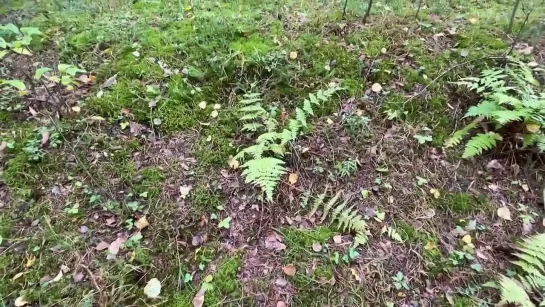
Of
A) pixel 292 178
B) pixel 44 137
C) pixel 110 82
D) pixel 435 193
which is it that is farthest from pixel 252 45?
pixel 435 193

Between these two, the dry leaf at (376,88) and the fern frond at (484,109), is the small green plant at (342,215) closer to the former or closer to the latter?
the dry leaf at (376,88)

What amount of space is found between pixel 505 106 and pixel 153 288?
11.6 feet

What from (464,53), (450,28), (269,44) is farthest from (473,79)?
(269,44)

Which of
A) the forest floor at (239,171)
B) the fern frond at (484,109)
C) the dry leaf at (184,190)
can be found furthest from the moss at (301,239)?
the fern frond at (484,109)

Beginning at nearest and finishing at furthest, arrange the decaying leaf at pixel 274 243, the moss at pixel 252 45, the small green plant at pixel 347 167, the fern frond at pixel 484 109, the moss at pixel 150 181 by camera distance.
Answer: the decaying leaf at pixel 274 243
the moss at pixel 150 181
the small green plant at pixel 347 167
the fern frond at pixel 484 109
the moss at pixel 252 45

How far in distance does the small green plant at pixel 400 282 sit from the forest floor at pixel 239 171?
0.03 feet

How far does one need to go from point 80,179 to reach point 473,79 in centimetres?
385

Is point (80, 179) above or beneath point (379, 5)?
beneath

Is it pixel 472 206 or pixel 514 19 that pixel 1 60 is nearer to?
pixel 472 206

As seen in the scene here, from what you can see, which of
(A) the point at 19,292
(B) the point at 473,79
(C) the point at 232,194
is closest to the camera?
(A) the point at 19,292

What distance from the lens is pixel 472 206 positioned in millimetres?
3459

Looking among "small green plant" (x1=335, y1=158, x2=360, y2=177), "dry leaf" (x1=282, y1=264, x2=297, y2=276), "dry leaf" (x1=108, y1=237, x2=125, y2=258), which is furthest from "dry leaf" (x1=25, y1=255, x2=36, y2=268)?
"small green plant" (x1=335, y1=158, x2=360, y2=177)

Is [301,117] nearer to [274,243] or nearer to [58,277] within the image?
[274,243]

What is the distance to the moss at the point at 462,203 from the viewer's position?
3453mm
